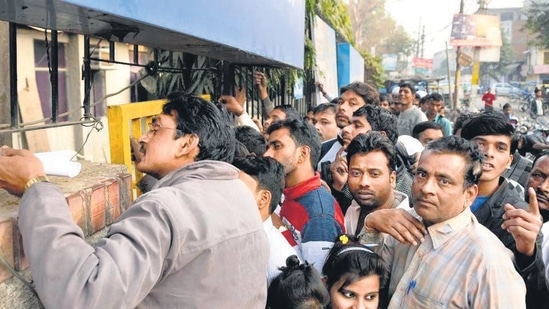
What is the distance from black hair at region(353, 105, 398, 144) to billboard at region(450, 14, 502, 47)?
20.3m

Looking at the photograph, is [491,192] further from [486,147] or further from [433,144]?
[433,144]

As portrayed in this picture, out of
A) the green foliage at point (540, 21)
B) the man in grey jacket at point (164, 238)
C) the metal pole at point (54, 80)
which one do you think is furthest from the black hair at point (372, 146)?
the green foliage at point (540, 21)

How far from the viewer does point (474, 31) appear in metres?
22.9

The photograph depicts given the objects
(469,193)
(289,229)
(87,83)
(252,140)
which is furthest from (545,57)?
(87,83)

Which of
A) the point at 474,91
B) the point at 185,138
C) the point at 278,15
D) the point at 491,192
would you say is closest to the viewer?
the point at 185,138

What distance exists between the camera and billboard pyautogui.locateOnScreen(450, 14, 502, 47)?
22.7 metres

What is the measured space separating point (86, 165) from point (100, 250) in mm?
766

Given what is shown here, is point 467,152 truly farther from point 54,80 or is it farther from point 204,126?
point 54,80

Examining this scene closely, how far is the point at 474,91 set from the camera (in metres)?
22.7

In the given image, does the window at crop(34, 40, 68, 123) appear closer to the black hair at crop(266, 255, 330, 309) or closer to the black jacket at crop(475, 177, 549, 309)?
the black hair at crop(266, 255, 330, 309)

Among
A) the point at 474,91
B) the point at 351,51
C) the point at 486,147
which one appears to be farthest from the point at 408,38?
the point at 486,147

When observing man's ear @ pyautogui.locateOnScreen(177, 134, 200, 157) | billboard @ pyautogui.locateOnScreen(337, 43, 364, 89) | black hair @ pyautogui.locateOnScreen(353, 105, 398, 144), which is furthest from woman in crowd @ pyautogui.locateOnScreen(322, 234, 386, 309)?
billboard @ pyautogui.locateOnScreen(337, 43, 364, 89)

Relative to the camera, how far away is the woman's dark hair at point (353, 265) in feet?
6.85

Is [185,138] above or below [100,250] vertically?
above
